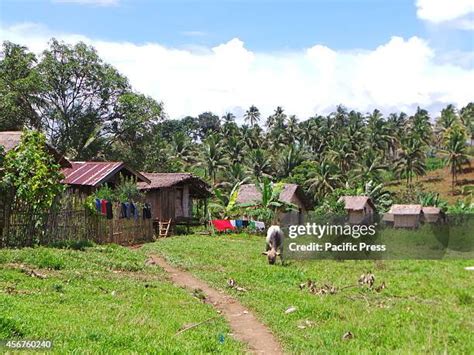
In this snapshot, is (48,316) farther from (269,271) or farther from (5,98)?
(5,98)

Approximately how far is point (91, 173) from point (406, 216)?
34.4 m

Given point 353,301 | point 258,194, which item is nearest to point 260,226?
point 258,194

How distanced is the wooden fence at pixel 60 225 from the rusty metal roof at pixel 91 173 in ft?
15.1

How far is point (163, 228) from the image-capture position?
3200cm

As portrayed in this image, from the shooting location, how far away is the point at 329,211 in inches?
1826

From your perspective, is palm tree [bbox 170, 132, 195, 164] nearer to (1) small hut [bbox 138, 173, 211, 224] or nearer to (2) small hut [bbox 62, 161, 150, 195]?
(1) small hut [bbox 138, 173, 211, 224]

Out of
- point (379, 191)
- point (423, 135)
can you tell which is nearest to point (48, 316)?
point (379, 191)

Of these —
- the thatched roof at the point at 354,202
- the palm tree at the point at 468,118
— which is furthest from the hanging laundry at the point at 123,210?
the palm tree at the point at 468,118

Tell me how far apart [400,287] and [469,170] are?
83.2 m

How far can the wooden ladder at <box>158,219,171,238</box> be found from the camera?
103 feet

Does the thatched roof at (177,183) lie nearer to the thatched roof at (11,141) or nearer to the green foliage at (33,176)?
the thatched roof at (11,141)

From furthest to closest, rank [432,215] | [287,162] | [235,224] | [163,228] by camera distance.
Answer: [287,162] → [432,215] → [235,224] → [163,228]

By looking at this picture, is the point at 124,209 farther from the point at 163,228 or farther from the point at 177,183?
the point at 177,183

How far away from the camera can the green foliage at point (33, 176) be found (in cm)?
1677
